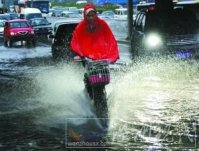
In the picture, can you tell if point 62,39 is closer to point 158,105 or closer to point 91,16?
point 158,105

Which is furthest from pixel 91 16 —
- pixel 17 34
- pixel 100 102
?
pixel 17 34

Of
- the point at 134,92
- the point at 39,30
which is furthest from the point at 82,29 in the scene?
the point at 39,30

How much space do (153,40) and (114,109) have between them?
6999mm

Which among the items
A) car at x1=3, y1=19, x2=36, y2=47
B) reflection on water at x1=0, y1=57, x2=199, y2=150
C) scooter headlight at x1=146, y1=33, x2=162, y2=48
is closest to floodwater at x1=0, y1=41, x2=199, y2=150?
reflection on water at x1=0, y1=57, x2=199, y2=150

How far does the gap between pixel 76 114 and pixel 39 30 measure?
39.7m

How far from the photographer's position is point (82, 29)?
926cm

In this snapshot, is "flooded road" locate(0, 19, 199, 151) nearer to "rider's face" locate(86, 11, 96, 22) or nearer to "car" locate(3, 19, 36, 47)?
"rider's face" locate(86, 11, 96, 22)

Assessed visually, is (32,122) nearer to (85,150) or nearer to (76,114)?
(76,114)

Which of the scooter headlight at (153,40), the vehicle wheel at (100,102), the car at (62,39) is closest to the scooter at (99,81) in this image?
the vehicle wheel at (100,102)

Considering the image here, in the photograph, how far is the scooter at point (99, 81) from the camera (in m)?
8.62

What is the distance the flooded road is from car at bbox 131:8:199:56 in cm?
47

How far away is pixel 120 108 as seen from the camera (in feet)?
34.1

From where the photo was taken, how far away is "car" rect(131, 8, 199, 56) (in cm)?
1667

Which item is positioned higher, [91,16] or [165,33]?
[91,16]
